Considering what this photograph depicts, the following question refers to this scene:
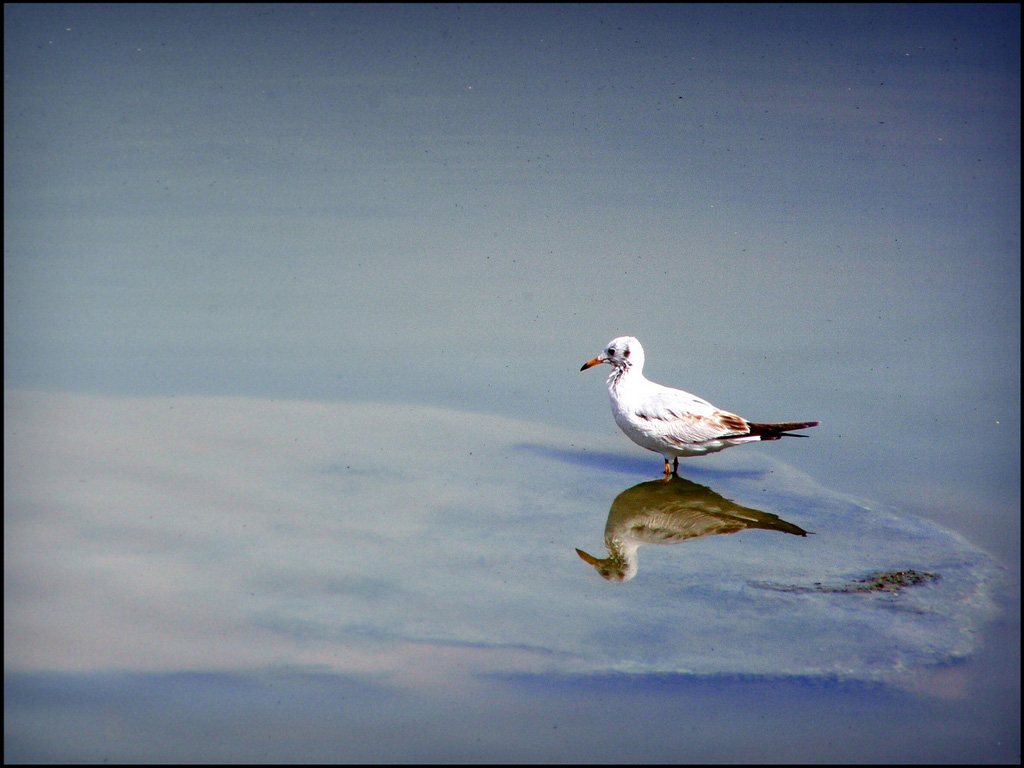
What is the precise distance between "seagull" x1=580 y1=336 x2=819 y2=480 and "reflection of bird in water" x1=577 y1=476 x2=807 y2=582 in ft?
0.91

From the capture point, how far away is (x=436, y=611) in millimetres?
4566

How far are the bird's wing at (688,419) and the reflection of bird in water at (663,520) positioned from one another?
0.37 metres

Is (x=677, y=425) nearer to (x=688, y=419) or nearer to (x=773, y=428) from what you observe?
(x=688, y=419)

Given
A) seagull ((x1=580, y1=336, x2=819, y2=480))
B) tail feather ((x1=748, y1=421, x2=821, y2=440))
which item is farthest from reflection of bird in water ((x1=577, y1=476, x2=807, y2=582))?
tail feather ((x1=748, y1=421, x2=821, y2=440))

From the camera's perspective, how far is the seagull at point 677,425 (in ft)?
20.1

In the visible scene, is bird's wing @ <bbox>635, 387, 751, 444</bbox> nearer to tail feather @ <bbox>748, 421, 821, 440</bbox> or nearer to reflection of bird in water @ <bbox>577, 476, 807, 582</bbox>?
tail feather @ <bbox>748, 421, 821, 440</bbox>

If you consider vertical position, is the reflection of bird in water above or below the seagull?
below

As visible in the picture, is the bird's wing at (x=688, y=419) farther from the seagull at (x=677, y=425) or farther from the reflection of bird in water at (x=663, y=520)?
the reflection of bird in water at (x=663, y=520)

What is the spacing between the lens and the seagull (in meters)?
6.12

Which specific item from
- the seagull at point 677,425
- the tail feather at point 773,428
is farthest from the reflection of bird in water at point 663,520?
the tail feather at point 773,428

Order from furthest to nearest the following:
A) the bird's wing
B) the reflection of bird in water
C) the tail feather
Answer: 1. the tail feather
2. the bird's wing
3. the reflection of bird in water

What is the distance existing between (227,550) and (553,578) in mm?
1794

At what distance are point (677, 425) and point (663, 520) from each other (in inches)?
28.8

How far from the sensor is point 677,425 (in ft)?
20.1
